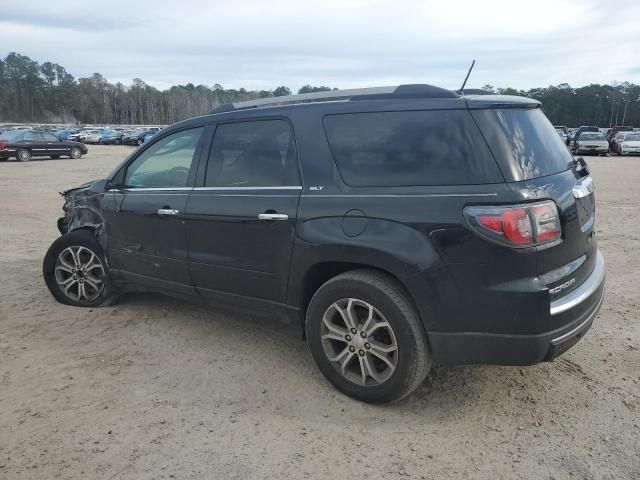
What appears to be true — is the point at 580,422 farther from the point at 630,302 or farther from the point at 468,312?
the point at 630,302

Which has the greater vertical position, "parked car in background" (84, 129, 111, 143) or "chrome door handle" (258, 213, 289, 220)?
"chrome door handle" (258, 213, 289, 220)

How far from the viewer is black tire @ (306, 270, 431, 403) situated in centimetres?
304

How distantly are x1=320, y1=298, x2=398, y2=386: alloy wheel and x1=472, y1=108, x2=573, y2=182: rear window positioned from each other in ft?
3.71

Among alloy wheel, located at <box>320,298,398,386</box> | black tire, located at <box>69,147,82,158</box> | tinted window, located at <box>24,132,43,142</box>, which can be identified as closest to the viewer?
alloy wheel, located at <box>320,298,398,386</box>

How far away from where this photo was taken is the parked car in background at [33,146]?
25656mm

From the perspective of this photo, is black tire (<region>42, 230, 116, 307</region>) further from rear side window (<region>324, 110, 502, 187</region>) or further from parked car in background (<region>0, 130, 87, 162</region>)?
parked car in background (<region>0, 130, 87, 162</region>)

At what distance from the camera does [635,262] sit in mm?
6234

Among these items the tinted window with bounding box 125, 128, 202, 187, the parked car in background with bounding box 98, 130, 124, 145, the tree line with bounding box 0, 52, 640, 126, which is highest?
the tree line with bounding box 0, 52, 640, 126

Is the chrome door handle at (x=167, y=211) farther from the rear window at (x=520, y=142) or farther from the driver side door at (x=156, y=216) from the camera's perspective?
the rear window at (x=520, y=142)

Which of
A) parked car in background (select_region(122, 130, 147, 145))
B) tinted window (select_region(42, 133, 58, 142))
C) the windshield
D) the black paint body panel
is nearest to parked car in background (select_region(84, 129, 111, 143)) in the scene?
parked car in background (select_region(122, 130, 147, 145))

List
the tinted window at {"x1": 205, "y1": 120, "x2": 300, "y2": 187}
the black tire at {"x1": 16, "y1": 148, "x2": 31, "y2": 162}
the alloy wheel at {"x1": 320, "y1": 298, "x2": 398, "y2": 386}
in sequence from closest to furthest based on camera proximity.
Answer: the alloy wheel at {"x1": 320, "y1": 298, "x2": 398, "y2": 386}, the tinted window at {"x1": 205, "y1": 120, "x2": 300, "y2": 187}, the black tire at {"x1": 16, "y1": 148, "x2": 31, "y2": 162}

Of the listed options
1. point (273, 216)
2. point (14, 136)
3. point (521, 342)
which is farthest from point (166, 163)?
point (14, 136)

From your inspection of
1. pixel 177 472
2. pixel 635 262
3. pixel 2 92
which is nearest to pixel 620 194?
pixel 635 262

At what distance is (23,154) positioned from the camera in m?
26.2
